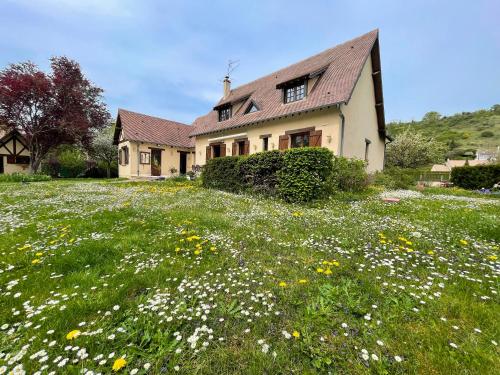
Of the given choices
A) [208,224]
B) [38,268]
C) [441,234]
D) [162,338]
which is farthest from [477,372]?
[38,268]

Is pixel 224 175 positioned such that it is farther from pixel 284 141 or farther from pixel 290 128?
pixel 290 128

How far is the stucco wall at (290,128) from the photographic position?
12.1m

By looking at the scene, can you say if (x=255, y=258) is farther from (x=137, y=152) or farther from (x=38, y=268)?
(x=137, y=152)

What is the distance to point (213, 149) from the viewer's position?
19578mm

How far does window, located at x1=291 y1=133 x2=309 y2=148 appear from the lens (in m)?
13.5

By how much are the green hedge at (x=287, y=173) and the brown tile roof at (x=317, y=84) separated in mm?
4910

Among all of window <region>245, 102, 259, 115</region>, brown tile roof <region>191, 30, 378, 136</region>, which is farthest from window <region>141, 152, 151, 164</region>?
window <region>245, 102, 259, 115</region>

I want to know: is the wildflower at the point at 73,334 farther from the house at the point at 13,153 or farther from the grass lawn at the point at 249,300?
the house at the point at 13,153

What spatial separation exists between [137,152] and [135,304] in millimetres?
21951

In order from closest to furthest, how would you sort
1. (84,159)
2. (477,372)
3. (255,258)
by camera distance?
(477,372)
(255,258)
(84,159)

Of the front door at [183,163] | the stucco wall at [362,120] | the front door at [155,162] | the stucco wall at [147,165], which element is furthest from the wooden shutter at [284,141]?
the front door at [155,162]

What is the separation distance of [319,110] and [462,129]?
232ft

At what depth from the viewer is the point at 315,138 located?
1266 centimetres

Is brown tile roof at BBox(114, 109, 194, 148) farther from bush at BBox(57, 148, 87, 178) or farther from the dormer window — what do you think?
the dormer window
